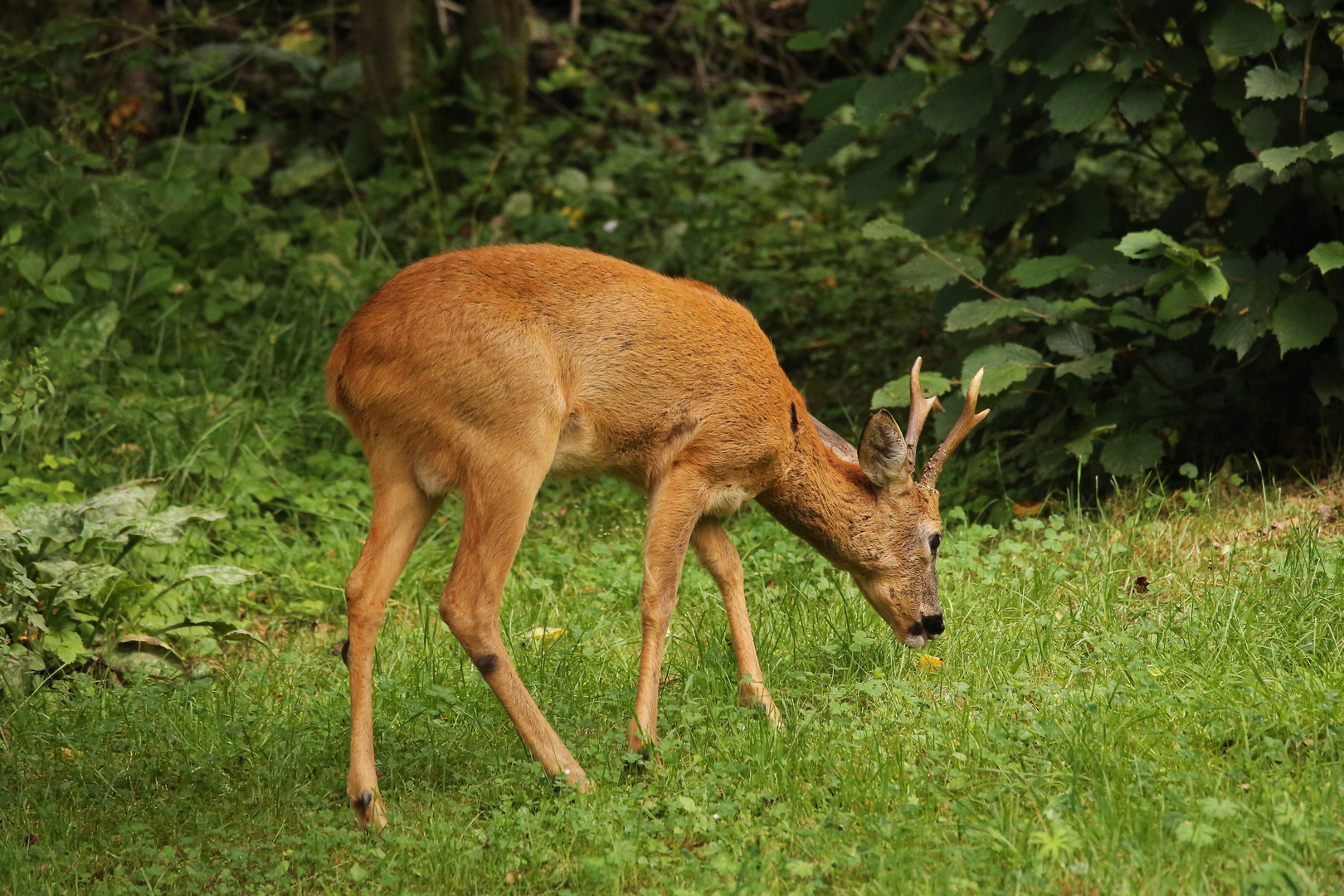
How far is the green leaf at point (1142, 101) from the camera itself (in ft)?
19.2

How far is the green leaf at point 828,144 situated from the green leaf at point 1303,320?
226cm

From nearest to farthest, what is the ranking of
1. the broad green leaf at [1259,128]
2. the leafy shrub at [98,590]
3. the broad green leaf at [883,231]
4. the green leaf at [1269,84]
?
the leafy shrub at [98,590]
the green leaf at [1269,84]
the broad green leaf at [1259,128]
the broad green leaf at [883,231]

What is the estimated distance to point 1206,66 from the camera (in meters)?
6.14

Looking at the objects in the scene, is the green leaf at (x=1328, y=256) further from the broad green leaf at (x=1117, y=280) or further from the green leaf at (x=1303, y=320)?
the broad green leaf at (x=1117, y=280)

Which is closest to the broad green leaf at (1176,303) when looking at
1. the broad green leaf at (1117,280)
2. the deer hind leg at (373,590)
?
the broad green leaf at (1117,280)

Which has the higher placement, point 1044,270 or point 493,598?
point 1044,270

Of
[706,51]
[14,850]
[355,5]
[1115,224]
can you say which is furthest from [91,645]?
[706,51]

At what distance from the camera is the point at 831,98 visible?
6926 mm

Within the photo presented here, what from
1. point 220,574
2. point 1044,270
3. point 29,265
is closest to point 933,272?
point 1044,270

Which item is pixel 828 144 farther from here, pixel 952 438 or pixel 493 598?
pixel 493 598

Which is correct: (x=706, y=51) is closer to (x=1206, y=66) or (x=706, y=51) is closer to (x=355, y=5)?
(x=355, y=5)

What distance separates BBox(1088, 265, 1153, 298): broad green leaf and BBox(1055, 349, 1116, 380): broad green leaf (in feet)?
0.88

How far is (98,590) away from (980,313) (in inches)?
156

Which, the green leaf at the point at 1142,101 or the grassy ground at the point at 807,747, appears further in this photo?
the green leaf at the point at 1142,101
